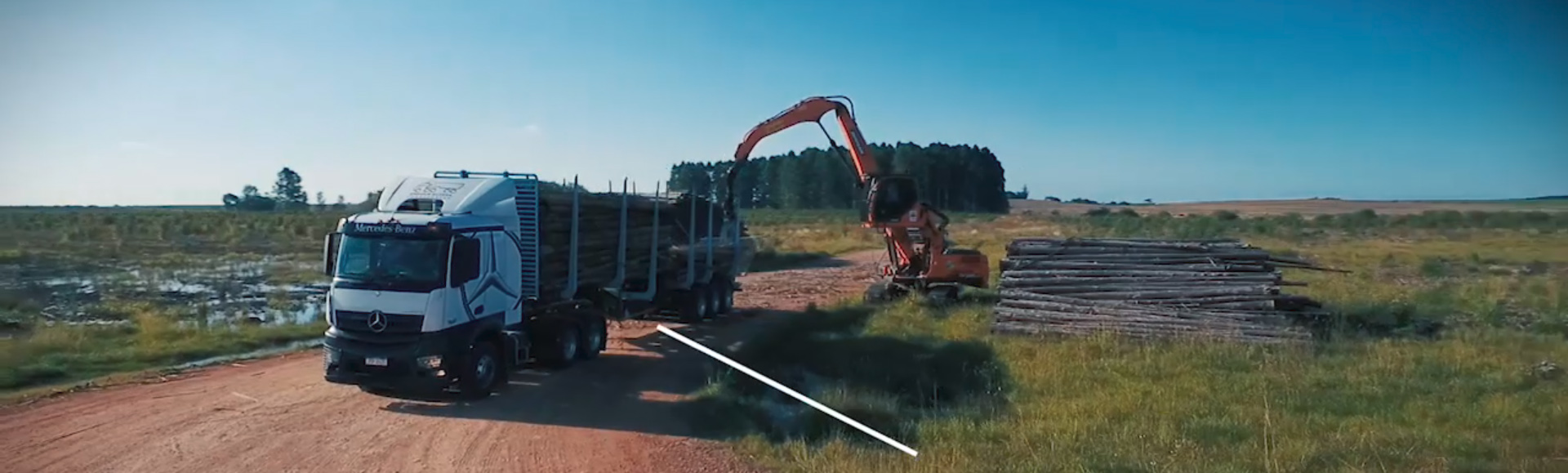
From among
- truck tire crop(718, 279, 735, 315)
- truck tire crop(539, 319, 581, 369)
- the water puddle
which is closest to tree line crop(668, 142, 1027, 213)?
the water puddle

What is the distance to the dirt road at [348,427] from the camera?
9273 mm

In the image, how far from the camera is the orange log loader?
67.3 feet

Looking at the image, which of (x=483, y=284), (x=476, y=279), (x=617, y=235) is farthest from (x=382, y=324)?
(x=617, y=235)

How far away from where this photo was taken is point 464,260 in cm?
1217

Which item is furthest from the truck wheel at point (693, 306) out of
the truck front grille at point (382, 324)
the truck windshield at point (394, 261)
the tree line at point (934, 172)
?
the tree line at point (934, 172)

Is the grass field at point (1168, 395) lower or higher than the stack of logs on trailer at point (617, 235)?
lower

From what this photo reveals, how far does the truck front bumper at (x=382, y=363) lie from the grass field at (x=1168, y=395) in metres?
3.24

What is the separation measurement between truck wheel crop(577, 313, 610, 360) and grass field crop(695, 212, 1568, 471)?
2422mm

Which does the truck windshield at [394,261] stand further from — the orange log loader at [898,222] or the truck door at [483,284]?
the orange log loader at [898,222]

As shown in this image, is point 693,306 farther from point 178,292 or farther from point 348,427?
point 178,292

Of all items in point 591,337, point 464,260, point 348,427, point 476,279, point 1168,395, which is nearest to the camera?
point 348,427

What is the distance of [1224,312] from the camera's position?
1554 cm

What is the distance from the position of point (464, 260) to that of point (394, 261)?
0.79 metres

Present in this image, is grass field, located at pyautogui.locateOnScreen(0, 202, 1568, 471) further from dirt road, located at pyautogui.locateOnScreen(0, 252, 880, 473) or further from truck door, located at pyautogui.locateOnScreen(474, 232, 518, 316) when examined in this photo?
truck door, located at pyautogui.locateOnScreen(474, 232, 518, 316)
